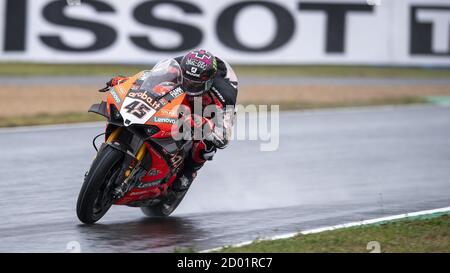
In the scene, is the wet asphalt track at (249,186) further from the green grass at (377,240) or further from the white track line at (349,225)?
the green grass at (377,240)

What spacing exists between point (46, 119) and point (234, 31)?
295 inches

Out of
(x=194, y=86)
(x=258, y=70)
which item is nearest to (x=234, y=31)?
(x=258, y=70)

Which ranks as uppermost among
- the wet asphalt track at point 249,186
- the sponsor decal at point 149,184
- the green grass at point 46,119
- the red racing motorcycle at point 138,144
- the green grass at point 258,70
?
the red racing motorcycle at point 138,144

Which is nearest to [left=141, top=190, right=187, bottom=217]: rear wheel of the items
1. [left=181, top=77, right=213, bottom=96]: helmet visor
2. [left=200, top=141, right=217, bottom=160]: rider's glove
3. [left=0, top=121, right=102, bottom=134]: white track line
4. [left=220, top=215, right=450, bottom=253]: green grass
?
[left=200, top=141, right=217, bottom=160]: rider's glove

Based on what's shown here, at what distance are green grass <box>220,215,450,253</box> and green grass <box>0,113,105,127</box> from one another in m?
8.15

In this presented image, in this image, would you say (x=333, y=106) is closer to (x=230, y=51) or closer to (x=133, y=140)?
(x=230, y=51)

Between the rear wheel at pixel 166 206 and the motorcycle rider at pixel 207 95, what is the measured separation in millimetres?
196

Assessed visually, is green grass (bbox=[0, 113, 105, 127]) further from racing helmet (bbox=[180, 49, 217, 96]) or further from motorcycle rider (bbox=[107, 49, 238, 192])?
racing helmet (bbox=[180, 49, 217, 96])

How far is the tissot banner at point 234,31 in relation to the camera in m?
20.3

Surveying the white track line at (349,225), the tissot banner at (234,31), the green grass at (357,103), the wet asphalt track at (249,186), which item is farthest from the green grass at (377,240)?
the tissot banner at (234,31)

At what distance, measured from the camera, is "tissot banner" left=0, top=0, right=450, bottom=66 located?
2027 centimetres

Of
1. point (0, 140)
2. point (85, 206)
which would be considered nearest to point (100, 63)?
point (0, 140)

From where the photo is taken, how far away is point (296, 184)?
10562 millimetres

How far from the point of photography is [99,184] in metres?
7.36
